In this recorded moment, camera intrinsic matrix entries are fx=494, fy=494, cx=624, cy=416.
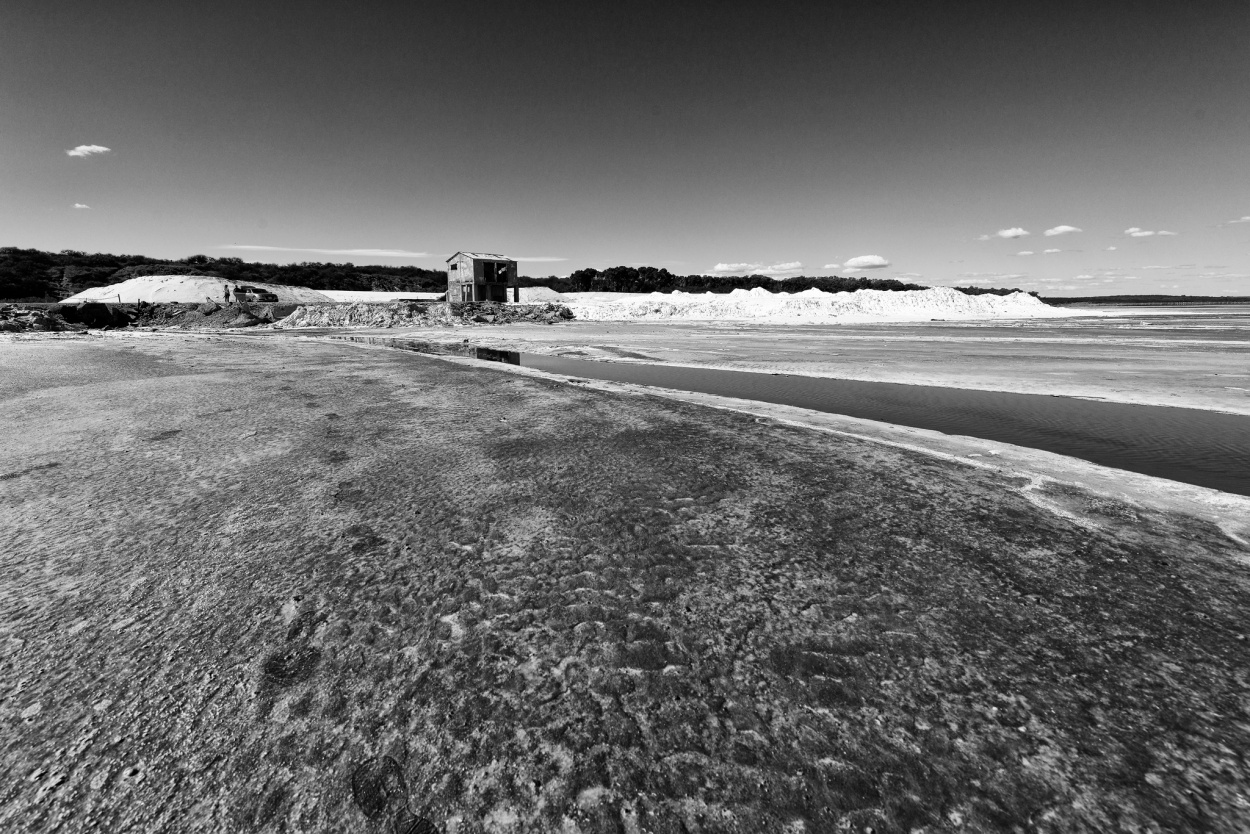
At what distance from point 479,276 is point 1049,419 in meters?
47.8

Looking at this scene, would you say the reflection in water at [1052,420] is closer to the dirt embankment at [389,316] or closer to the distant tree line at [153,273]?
the dirt embankment at [389,316]

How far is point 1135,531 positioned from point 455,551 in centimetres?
470

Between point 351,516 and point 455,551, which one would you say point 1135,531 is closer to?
point 455,551

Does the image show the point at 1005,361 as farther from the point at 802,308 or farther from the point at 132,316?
the point at 132,316

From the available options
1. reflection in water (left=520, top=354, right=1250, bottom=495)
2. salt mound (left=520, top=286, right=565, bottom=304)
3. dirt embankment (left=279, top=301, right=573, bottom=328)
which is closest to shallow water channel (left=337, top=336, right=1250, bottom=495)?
reflection in water (left=520, top=354, right=1250, bottom=495)

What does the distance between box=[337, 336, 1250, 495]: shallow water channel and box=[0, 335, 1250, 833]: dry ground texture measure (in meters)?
2.64

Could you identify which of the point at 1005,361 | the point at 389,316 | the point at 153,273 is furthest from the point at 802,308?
the point at 153,273

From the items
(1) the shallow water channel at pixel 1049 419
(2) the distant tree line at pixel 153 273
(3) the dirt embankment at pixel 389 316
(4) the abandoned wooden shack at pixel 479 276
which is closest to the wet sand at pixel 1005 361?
(1) the shallow water channel at pixel 1049 419

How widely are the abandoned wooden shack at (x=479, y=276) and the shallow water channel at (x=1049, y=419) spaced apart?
133 ft

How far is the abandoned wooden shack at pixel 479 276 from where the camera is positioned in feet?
159

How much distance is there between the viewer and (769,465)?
492 centimetres

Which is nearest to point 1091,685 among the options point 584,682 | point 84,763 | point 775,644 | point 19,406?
point 775,644

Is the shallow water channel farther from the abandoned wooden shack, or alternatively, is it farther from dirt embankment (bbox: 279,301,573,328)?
the abandoned wooden shack

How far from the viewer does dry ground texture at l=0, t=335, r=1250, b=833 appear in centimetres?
158
